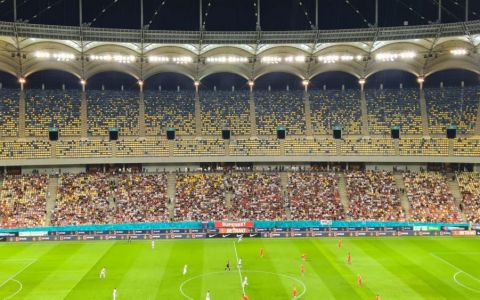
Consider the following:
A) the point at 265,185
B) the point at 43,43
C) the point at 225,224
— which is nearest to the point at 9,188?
the point at 43,43

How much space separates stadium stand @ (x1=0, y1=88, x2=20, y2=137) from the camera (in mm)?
67438

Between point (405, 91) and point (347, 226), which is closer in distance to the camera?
point (347, 226)

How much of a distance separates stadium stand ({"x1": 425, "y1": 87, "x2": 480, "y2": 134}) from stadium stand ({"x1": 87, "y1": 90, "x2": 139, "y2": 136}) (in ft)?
135

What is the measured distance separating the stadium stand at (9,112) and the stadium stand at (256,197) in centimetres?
2909

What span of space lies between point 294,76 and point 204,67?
14.5m

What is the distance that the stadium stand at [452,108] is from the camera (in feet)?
233

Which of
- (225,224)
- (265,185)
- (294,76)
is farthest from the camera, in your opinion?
(294,76)

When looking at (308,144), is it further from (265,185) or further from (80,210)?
(80,210)

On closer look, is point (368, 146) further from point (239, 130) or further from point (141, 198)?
point (141, 198)

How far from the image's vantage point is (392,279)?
39594mm

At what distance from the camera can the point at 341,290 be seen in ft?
120

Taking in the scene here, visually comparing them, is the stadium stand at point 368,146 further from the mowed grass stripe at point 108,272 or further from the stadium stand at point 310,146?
the mowed grass stripe at point 108,272

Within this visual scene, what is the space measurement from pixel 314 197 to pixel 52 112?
36.8 meters

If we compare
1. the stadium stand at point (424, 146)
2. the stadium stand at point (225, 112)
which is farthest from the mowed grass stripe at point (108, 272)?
the stadium stand at point (424, 146)
